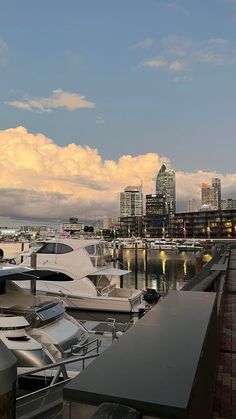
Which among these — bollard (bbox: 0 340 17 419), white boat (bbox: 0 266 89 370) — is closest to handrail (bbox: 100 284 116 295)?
white boat (bbox: 0 266 89 370)

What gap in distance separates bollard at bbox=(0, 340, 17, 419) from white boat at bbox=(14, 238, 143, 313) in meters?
16.9

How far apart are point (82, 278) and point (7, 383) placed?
18222mm

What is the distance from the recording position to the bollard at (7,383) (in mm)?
2475

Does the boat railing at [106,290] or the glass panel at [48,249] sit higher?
the glass panel at [48,249]

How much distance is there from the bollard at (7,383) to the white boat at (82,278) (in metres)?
16.9

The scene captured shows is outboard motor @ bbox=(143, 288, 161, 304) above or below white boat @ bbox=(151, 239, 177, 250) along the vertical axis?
above

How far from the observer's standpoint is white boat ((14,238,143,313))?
63.9 feet

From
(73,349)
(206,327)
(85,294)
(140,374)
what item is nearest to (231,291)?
(73,349)

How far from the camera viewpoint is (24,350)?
9.34 metres

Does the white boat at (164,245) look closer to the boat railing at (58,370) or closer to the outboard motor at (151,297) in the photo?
the outboard motor at (151,297)

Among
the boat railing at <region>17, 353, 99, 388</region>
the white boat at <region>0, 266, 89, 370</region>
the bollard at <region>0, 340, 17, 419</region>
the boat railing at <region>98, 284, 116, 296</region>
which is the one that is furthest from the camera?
the boat railing at <region>98, 284, 116, 296</region>

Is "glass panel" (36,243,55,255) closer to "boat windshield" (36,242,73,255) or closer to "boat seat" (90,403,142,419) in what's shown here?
"boat windshield" (36,242,73,255)

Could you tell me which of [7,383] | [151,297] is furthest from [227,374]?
[151,297]

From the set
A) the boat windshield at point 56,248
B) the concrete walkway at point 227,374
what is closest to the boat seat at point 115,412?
the concrete walkway at point 227,374
